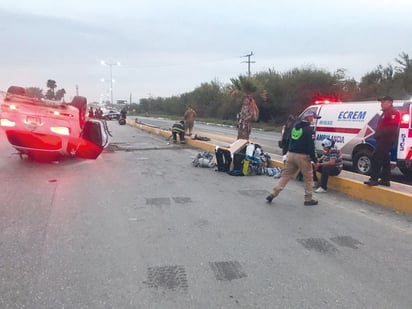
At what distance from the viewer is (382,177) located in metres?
8.01

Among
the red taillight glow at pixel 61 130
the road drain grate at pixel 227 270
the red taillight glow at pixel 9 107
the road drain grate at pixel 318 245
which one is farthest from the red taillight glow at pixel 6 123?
the road drain grate at pixel 318 245

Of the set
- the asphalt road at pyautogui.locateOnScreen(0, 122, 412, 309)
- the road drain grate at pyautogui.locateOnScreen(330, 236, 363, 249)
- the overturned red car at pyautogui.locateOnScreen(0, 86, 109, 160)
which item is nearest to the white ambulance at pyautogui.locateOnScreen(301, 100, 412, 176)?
the asphalt road at pyautogui.locateOnScreen(0, 122, 412, 309)

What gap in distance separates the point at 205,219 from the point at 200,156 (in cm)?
610

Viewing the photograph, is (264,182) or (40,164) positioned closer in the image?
(264,182)

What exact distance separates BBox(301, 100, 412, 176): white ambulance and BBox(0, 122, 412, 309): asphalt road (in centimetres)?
258

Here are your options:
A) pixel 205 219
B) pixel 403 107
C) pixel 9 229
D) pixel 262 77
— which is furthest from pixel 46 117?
pixel 262 77

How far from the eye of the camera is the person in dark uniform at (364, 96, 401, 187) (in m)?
7.67

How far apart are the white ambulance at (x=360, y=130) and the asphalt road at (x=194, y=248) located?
2580 millimetres

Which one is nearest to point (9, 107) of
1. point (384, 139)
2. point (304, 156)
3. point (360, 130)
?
point (304, 156)

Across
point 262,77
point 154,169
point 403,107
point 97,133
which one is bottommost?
point 154,169

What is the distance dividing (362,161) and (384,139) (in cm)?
358

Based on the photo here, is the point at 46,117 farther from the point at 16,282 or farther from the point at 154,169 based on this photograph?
the point at 16,282

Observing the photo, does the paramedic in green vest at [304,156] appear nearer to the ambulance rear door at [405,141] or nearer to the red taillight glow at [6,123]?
the ambulance rear door at [405,141]

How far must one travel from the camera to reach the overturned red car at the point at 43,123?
10367 mm
